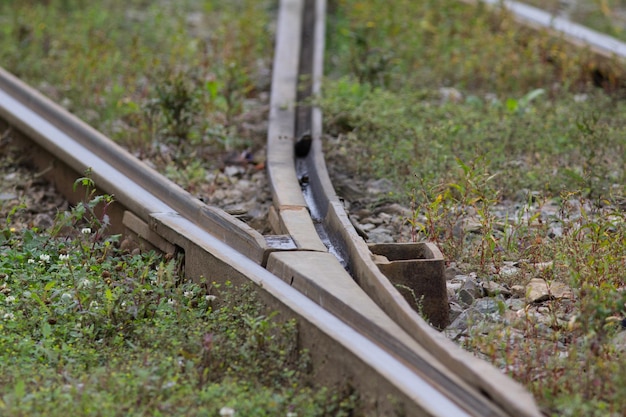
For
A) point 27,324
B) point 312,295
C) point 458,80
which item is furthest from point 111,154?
point 458,80

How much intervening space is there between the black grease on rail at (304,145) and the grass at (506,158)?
0.25 metres

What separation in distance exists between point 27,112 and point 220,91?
159 centimetres

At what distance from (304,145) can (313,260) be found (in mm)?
2105

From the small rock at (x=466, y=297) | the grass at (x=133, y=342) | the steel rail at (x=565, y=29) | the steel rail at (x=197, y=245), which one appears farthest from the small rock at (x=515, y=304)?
the steel rail at (x=565, y=29)

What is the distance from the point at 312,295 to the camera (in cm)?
384

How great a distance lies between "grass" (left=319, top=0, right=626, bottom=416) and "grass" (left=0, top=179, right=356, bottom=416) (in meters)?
0.76

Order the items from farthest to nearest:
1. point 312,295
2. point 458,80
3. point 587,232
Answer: point 458,80 → point 587,232 → point 312,295

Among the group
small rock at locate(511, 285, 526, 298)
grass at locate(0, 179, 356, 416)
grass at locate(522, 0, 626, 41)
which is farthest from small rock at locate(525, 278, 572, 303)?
grass at locate(522, 0, 626, 41)

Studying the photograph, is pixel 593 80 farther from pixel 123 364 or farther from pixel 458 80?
pixel 123 364

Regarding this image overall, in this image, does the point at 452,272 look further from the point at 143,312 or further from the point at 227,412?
the point at 227,412

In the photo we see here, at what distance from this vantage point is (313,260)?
13.5 ft

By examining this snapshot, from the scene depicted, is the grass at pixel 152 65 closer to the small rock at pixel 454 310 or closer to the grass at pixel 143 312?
the grass at pixel 143 312

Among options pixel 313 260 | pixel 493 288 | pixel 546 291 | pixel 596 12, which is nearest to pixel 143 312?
pixel 313 260

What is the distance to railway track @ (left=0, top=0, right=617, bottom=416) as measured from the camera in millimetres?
3184
